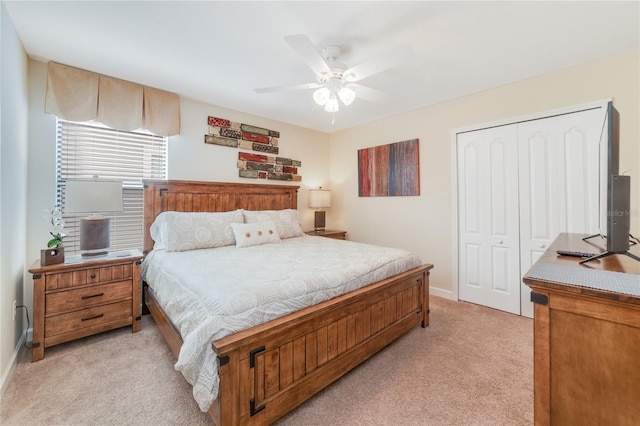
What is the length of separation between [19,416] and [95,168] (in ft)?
7.16

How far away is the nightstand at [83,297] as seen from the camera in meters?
2.10

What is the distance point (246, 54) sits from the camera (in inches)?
93.5

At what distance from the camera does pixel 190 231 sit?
284cm

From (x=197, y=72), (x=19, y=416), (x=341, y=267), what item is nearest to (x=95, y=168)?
(x=197, y=72)

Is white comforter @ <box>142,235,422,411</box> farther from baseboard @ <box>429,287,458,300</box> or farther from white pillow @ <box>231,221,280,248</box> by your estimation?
baseboard @ <box>429,287,458,300</box>

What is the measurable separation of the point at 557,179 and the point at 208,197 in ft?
13.0

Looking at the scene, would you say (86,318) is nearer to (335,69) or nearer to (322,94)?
(322,94)

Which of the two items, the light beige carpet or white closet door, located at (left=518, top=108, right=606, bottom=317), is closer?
the light beige carpet

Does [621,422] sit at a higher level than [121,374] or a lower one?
higher

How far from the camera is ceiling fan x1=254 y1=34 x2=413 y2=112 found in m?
1.76

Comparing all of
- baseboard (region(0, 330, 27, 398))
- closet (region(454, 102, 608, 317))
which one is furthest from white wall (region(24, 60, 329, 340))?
closet (region(454, 102, 608, 317))

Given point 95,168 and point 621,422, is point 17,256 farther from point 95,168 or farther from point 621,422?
point 621,422

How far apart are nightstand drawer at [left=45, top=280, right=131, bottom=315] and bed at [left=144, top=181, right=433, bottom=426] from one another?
0.91ft

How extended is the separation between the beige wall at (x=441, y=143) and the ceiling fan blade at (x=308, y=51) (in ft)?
6.93
